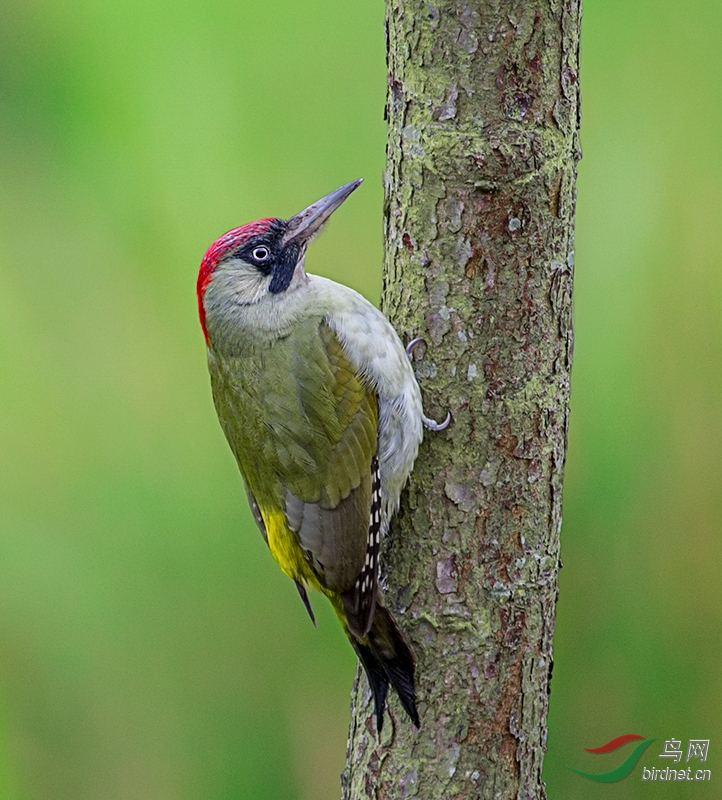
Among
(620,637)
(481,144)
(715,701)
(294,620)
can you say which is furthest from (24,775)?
(481,144)

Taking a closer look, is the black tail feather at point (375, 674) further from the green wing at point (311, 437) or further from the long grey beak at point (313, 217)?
the long grey beak at point (313, 217)

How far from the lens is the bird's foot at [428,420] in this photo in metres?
1.85

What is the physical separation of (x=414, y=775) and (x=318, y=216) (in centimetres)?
113

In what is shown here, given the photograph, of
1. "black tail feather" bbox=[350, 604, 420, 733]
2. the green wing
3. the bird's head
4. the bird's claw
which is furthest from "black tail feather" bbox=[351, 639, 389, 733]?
the bird's head

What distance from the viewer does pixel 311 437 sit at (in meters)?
1.88

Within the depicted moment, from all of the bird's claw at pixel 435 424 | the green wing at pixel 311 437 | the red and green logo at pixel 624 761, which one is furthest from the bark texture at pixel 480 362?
the red and green logo at pixel 624 761

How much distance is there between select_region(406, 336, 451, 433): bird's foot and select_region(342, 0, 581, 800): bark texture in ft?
0.04

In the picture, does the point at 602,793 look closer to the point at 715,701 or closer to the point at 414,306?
the point at 715,701

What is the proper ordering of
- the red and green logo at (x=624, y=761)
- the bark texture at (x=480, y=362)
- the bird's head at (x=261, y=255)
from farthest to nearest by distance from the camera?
the red and green logo at (x=624, y=761) < the bird's head at (x=261, y=255) < the bark texture at (x=480, y=362)

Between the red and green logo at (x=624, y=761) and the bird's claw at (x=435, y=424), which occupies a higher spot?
the bird's claw at (x=435, y=424)

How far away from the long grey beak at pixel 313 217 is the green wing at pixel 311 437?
19cm

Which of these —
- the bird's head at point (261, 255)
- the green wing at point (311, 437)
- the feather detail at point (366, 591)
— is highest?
the bird's head at point (261, 255)

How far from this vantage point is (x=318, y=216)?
1976 mm

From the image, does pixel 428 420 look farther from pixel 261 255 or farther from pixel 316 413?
pixel 261 255
